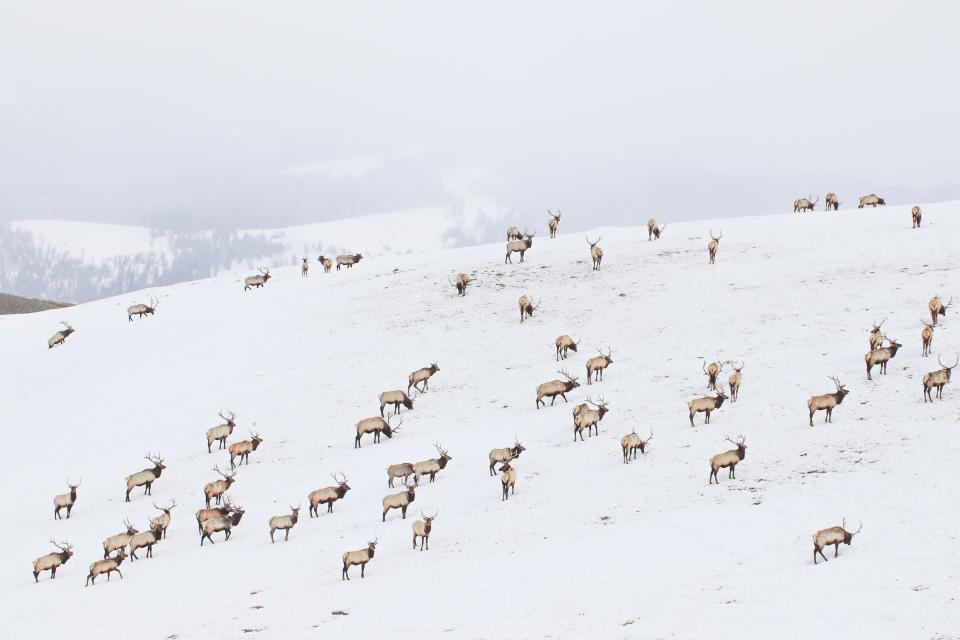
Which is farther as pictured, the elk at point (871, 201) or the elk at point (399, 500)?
the elk at point (871, 201)

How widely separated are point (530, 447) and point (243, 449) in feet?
34.4

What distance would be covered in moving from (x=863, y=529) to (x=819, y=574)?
2.32 metres

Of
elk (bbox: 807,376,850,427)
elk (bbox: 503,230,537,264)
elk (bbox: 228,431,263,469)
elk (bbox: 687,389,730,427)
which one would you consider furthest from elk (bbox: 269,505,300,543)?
elk (bbox: 503,230,537,264)

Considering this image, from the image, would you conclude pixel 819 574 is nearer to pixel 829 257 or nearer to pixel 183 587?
pixel 183 587

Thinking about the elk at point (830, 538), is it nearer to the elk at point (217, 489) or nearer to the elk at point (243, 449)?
the elk at point (217, 489)

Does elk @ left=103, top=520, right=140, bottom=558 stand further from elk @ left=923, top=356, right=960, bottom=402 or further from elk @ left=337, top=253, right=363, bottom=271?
elk @ left=337, top=253, right=363, bottom=271

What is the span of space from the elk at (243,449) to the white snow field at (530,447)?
1.91ft

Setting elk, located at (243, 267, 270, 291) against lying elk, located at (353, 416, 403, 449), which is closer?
lying elk, located at (353, 416, 403, 449)

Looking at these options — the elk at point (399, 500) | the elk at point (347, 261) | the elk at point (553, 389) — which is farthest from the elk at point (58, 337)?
the elk at point (399, 500)

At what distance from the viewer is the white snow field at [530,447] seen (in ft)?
60.6

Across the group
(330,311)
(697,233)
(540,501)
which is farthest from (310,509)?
(697,233)

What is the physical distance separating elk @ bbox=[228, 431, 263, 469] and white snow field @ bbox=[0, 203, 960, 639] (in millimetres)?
584

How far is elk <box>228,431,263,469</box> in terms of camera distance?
31.8 meters

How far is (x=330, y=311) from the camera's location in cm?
4784
